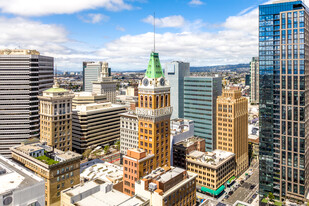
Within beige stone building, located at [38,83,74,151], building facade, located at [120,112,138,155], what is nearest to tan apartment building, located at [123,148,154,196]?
beige stone building, located at [38,83,74,151]

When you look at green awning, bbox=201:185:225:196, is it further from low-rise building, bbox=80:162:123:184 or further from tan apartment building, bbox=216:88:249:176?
low-rise building, bbox=80:162:123:184

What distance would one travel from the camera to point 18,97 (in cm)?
16062

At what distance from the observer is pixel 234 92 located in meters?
175

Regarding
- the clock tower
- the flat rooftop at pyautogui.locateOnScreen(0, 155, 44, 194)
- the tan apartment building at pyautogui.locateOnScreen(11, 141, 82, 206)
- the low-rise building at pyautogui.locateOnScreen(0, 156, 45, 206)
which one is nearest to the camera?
the low-rise building at pyautogui.locateOnScreen(0, 156, 45, 206)

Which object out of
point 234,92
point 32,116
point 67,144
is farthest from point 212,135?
point 32,116

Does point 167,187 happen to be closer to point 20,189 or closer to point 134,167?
point 134,167

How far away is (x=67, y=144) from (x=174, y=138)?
6742 cm

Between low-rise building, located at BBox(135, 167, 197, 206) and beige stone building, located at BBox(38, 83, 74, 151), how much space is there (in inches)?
3083

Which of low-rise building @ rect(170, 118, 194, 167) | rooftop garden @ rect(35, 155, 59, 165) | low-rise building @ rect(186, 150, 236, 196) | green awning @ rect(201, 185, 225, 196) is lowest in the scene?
green awning @ rect(201, 185, 225, 196)

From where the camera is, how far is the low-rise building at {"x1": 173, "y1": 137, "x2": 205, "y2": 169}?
16088 centimetres

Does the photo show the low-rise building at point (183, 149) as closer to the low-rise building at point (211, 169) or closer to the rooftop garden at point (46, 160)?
the low-rise building at point (211, 169)

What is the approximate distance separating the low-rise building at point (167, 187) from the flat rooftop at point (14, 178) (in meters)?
45.8

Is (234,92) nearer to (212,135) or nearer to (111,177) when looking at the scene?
(212,135)

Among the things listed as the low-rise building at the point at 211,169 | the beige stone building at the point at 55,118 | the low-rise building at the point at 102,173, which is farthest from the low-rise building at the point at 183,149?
the beige stone building at the point at 55,118
